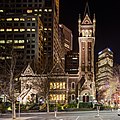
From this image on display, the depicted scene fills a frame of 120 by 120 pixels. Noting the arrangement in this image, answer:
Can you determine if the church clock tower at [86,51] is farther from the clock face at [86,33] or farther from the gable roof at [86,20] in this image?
the gable roof at [86,20]

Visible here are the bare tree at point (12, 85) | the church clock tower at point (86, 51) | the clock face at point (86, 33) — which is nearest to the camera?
the bare tree at point (12, 85)

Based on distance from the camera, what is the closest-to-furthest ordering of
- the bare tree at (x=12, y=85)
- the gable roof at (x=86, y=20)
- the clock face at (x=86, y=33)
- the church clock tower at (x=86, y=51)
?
the bare tree at (x=12, y=85), the church clock tower at (x=86, y=51), the clock face at (x=86, y=33), the gable roof at (x=86, y=20)

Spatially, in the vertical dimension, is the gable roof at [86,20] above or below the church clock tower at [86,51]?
above

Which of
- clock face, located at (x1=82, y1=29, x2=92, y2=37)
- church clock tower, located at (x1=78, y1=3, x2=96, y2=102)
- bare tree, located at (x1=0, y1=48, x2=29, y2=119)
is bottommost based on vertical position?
bare tree, located at (x1=0, y1=48, x2=29, y2=119)

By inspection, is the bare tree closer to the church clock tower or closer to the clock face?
the church clock tower

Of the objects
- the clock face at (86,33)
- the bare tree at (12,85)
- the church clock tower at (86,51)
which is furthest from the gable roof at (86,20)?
the bare tree at (12,85)

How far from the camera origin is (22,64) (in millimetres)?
189125

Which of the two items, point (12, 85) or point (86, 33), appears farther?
point (86, 33)

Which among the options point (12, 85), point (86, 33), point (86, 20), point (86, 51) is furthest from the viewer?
point (86, 20)

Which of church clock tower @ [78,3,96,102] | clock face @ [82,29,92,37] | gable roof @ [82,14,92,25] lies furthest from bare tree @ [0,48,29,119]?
gable roof @ [82,14,92,25]

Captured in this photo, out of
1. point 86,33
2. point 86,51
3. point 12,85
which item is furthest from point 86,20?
point 12,85

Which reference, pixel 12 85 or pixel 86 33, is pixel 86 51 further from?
pixel 12 85

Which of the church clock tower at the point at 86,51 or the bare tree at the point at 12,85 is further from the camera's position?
the church clock tower at the point at 86,51

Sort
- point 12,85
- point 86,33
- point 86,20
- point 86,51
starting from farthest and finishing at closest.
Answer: point 86,20 → point 86,33 → point 86,51 → point 12,85
